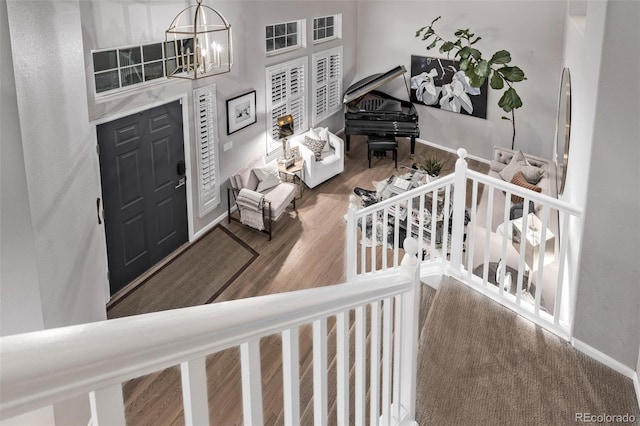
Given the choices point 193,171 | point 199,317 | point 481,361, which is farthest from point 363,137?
point 199,317

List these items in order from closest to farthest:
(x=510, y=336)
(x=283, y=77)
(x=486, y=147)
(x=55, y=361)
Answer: (x=55, y=361), (x=510, y=336), (x=283, y=77), (x=486, y=147)

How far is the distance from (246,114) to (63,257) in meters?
4.57

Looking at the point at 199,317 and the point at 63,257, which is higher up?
the point at 199,317

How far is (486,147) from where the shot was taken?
32.7 feet

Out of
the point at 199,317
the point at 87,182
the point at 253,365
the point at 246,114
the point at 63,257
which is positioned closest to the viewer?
the point at 199,317

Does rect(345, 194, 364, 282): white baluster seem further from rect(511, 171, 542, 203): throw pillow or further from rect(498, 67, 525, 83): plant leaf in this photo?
rect(498, 67, 525, 83): plant leaf

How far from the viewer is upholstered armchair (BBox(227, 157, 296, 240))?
7137mm

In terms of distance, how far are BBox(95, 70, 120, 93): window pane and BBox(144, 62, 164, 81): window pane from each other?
17.2 inches

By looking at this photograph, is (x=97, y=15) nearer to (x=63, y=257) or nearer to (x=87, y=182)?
(x=87, y=182)

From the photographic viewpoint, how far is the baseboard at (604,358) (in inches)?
111

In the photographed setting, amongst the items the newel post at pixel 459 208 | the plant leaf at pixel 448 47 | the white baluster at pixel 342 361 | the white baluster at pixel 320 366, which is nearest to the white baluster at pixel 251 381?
the white baluster at pixel 320 366

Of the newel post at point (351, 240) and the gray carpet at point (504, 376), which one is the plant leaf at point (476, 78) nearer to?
the newel post at point (351, 240)

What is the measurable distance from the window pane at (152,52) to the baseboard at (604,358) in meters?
4.91

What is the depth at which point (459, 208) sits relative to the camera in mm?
3738
